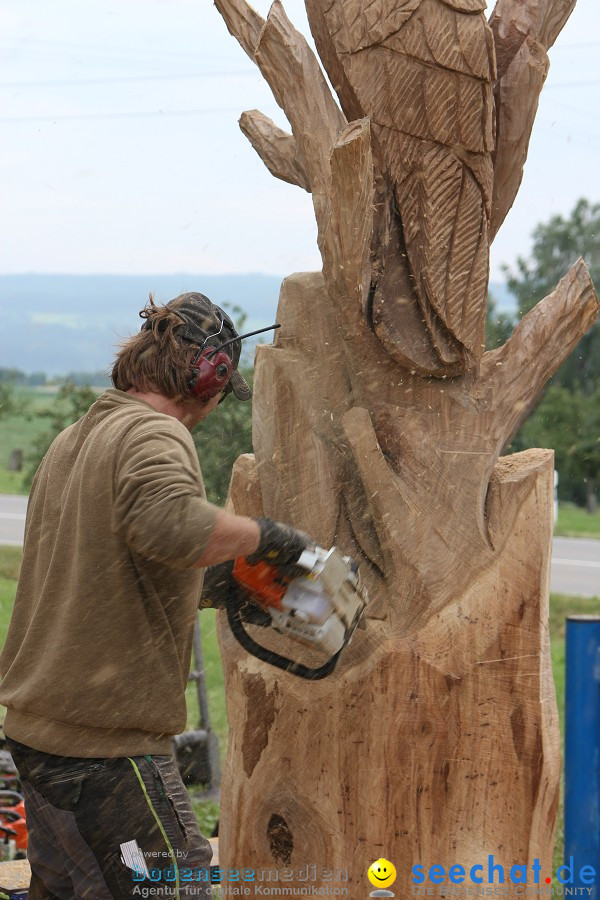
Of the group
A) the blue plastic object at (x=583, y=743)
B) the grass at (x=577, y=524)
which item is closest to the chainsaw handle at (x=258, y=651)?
the blue plastic object at (x=583, y=743)

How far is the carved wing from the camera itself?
216cm

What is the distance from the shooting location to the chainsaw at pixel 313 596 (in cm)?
194

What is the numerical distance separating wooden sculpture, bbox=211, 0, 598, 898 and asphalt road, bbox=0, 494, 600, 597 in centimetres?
675

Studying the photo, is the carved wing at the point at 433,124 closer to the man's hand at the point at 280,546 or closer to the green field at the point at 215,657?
the man's hand at the point at 280,546

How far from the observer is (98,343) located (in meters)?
2.48

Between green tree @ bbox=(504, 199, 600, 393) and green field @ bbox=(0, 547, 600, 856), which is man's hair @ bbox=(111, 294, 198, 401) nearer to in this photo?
green field @ bbox=(0, 547, 600, 856)

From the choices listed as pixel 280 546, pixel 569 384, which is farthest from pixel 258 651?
pixel 569 384

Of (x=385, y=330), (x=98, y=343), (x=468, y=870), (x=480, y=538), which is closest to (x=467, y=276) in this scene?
(x=385, y=330)


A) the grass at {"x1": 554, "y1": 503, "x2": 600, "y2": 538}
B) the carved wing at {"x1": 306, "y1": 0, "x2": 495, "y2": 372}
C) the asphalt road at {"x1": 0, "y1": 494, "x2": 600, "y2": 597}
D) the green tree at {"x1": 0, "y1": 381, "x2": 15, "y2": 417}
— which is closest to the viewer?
the carved wing at {"x1": 306, "y1": 0, "x2": 495, "y2": 372}

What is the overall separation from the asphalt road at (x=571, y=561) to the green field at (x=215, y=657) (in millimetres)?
1070

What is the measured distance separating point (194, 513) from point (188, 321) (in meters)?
0.49

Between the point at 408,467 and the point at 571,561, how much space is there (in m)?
9.03

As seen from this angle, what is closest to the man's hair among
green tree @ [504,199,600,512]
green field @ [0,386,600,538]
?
green field @ [0,386,600,538]

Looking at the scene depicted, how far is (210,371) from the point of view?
203 cm
